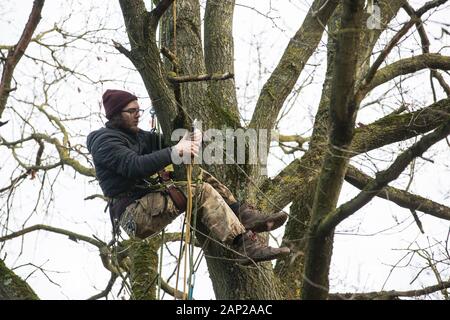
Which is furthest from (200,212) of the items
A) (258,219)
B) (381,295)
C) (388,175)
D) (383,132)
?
(383,132)

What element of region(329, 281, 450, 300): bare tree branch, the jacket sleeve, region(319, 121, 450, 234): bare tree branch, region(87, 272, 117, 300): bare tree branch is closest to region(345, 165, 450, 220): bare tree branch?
region(329, 281, 450, 300): bare tree branch

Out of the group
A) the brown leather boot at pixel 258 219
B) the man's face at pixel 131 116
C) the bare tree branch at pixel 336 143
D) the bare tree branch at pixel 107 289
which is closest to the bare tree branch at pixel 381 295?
the bare tree branch at pixel 336 143

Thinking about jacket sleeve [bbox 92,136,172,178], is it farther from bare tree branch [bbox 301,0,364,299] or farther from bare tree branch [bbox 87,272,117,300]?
bare tree branch [bbox 87,272,117,300]

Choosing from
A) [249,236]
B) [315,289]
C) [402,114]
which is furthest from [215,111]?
[315,289]

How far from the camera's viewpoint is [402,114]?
600 cm

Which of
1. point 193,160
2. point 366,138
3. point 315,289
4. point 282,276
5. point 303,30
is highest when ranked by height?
point 303,30

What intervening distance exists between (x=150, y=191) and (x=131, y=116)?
0.60 meters

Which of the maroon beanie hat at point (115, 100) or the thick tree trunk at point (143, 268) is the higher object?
the maroon beanie hat at point (115, 100)

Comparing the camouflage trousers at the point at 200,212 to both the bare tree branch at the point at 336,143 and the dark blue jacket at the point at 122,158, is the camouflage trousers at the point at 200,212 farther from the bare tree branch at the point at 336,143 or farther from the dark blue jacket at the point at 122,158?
the bare tree branch at the point at 336,143

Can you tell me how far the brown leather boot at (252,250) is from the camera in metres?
4.88

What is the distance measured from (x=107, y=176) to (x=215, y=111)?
87 cm

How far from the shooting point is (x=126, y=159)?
16.9ft

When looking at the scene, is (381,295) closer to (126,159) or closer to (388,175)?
(388,175)
